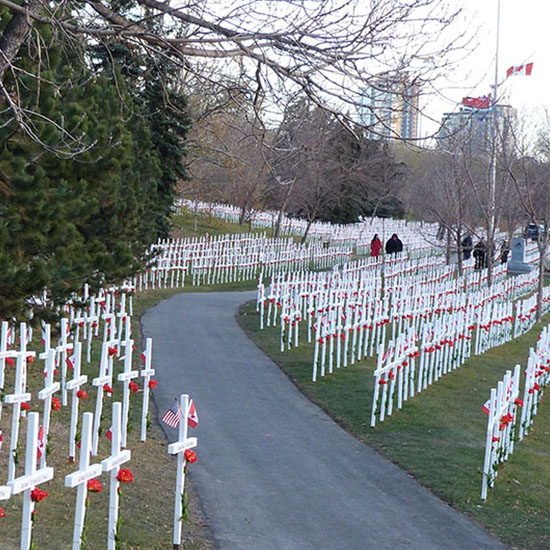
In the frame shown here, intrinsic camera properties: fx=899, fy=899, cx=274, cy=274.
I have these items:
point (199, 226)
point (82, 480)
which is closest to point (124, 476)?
point (82, 480)

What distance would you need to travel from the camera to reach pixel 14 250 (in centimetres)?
1173

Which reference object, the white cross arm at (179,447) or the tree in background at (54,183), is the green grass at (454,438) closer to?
the white cross arm at (179,447)

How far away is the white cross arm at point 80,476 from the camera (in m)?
5.45

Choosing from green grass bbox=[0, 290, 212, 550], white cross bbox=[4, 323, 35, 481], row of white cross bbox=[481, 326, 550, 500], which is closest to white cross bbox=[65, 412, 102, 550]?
green grass bbox=[0, 290, 212, 550]

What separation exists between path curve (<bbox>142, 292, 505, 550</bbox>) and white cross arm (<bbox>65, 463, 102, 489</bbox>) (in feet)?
5.65

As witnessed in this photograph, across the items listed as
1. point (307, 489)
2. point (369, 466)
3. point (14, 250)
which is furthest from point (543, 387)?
point (14, 250)

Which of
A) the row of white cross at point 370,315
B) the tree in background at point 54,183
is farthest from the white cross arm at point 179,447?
the row of white cross at point 370,315

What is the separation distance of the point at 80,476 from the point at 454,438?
21.6ft

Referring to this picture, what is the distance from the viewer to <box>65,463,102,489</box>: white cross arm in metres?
5.45

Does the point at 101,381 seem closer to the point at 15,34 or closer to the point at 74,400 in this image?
the point at 74,400

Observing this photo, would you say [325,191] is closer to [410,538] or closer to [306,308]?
[306,308]

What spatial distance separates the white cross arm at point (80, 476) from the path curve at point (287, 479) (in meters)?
1.72

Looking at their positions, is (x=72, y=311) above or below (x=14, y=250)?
below

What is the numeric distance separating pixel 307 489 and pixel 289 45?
427 centimetres
